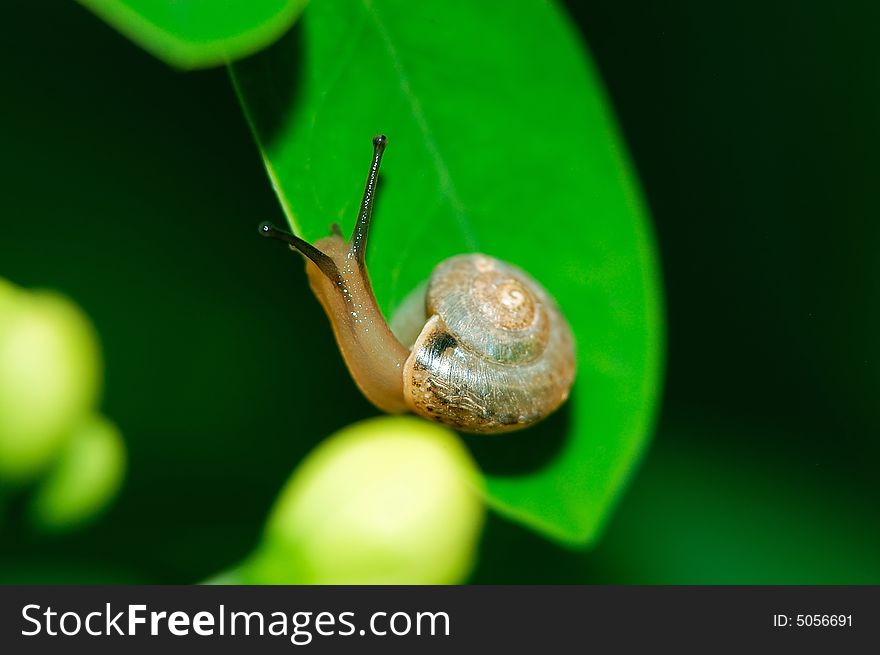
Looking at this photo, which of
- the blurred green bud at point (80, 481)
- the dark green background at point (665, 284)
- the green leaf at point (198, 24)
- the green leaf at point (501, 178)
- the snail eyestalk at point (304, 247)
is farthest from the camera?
the dark green background at point (665, 284)

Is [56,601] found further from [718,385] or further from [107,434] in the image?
[718,385]

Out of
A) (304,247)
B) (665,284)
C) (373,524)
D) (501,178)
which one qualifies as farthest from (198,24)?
(665,284)

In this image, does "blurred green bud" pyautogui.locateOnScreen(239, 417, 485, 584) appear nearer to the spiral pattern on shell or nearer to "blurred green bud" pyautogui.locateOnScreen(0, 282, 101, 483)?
the spiral pattern on shell

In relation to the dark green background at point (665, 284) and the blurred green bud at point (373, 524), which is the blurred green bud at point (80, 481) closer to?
the dark green background at point (665, 284)

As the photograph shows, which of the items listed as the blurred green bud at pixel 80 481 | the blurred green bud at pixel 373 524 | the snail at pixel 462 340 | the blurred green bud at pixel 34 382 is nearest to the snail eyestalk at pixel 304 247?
the snail at pixel 462 340

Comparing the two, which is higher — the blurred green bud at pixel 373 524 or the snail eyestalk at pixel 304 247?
the snail eyestalk at pixel 304 247

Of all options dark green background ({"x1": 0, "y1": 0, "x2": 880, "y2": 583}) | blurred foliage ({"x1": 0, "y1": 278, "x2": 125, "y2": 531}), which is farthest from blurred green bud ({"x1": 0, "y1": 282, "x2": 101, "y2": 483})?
dark green background ({"x1": 0, "y1": 0, "x2": 880, "y2": 583})
